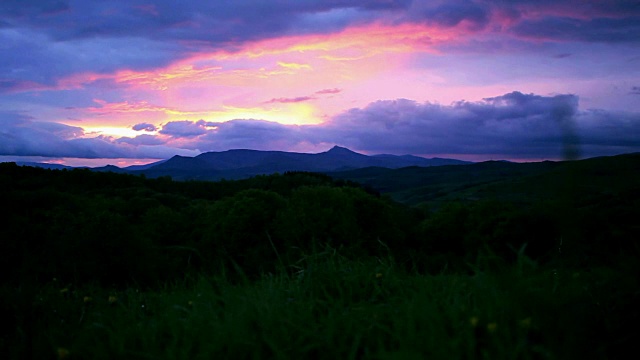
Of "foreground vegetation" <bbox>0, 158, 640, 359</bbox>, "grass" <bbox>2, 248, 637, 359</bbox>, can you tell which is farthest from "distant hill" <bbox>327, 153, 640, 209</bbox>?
"grass" <bbox>2, 248, 637, 359</bbox>

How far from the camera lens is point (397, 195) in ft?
389

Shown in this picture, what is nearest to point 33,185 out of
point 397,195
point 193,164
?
point 397,195

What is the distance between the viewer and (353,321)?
144 inches

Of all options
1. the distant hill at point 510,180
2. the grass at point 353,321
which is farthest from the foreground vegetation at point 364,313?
the distant hill at point 510,180

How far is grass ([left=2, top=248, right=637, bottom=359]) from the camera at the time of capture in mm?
3004

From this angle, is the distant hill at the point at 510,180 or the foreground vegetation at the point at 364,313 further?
the foreground vegetation at the point at 364,313

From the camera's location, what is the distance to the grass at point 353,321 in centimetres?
300

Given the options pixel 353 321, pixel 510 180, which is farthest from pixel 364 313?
pixel 510 180

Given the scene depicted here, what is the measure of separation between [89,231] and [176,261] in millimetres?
3582

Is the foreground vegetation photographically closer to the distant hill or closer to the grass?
the grass

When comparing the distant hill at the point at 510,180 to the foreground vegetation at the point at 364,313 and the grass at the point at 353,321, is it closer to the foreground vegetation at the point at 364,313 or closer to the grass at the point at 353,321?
the foreground vegetation at the point at 364,313

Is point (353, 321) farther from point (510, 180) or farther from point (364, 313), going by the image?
point (510, 180)

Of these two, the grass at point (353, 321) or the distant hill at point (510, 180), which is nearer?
the distant hill at point (510, 180)

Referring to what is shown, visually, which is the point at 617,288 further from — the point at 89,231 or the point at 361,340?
the point at 89,231
